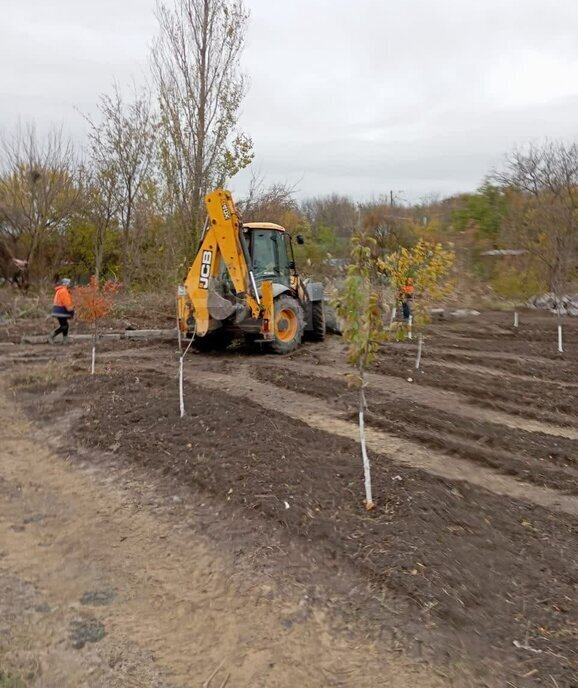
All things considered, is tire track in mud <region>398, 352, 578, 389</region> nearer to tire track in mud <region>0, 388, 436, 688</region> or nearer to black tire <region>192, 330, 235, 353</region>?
black tire <region>192, 330, 235, 353</region>

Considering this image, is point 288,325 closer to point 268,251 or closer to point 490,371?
point 268,251

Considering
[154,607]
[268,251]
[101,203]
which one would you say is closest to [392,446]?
[154,607]

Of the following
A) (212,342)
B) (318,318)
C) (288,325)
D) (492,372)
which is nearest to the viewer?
(492,372)

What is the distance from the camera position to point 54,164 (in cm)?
2009

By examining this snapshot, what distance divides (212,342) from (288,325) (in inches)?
68.9

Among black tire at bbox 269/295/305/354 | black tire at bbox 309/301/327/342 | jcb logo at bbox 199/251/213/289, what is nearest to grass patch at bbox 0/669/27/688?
jcb logo at bbox 199/251/213/289

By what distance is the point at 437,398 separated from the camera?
8242mm

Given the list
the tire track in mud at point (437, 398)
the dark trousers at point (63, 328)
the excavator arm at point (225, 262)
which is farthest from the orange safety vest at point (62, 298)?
the tire track in mud at point (437, 398)

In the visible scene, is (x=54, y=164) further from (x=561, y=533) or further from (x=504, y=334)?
(x=561, y=533)

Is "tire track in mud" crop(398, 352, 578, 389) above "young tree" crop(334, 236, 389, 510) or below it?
below

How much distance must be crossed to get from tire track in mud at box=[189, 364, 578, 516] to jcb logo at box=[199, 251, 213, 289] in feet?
6.05

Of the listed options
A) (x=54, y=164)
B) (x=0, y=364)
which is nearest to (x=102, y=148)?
(x=54, y=164)

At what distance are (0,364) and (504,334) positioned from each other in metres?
11.7

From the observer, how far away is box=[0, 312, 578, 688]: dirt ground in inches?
118
